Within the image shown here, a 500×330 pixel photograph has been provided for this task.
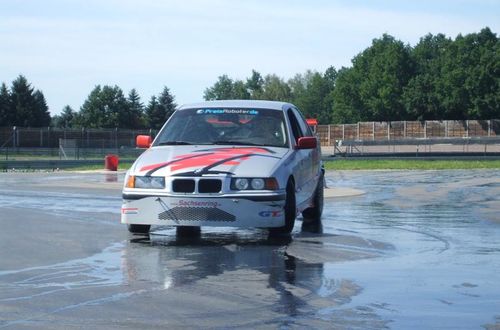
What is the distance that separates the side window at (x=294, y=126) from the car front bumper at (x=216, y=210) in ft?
6.24

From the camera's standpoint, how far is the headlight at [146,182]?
418 inches

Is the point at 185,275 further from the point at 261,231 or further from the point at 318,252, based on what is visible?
the point at 261,231

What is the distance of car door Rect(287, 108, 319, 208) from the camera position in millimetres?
11750

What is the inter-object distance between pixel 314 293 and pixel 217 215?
3.19 meters

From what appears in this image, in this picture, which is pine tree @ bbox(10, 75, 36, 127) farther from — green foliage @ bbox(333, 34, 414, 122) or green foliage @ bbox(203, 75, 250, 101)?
green foliage @ bbox(203, 75, 250, 101)

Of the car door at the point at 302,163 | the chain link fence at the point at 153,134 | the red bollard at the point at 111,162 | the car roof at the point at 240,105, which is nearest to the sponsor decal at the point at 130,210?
the car door at the point at 302,163

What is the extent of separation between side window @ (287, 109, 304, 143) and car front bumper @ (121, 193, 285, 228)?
1.90m

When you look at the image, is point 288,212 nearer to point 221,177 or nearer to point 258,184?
point 258,184

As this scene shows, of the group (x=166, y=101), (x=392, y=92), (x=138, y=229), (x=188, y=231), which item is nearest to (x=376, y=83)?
(x=392, y=92)

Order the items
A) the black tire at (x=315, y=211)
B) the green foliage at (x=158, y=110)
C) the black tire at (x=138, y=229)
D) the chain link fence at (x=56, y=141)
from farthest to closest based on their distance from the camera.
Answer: the green foliage at (x=158, y=110), the chain link fence at (x=56, y=141), the black tire at (x=315, y=211), the black tire at (x=138, y=229)

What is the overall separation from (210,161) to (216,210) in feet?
2.01

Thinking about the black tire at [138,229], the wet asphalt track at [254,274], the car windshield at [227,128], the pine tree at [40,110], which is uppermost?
the pine tree at [40,110]

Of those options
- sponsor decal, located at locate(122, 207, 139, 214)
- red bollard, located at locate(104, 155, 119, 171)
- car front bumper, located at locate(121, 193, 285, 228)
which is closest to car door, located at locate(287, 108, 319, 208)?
car front bumper, located at locate(121, 193, 285, 228)

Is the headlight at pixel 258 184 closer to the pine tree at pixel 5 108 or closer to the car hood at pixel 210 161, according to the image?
the car hood at pixel 210 161
